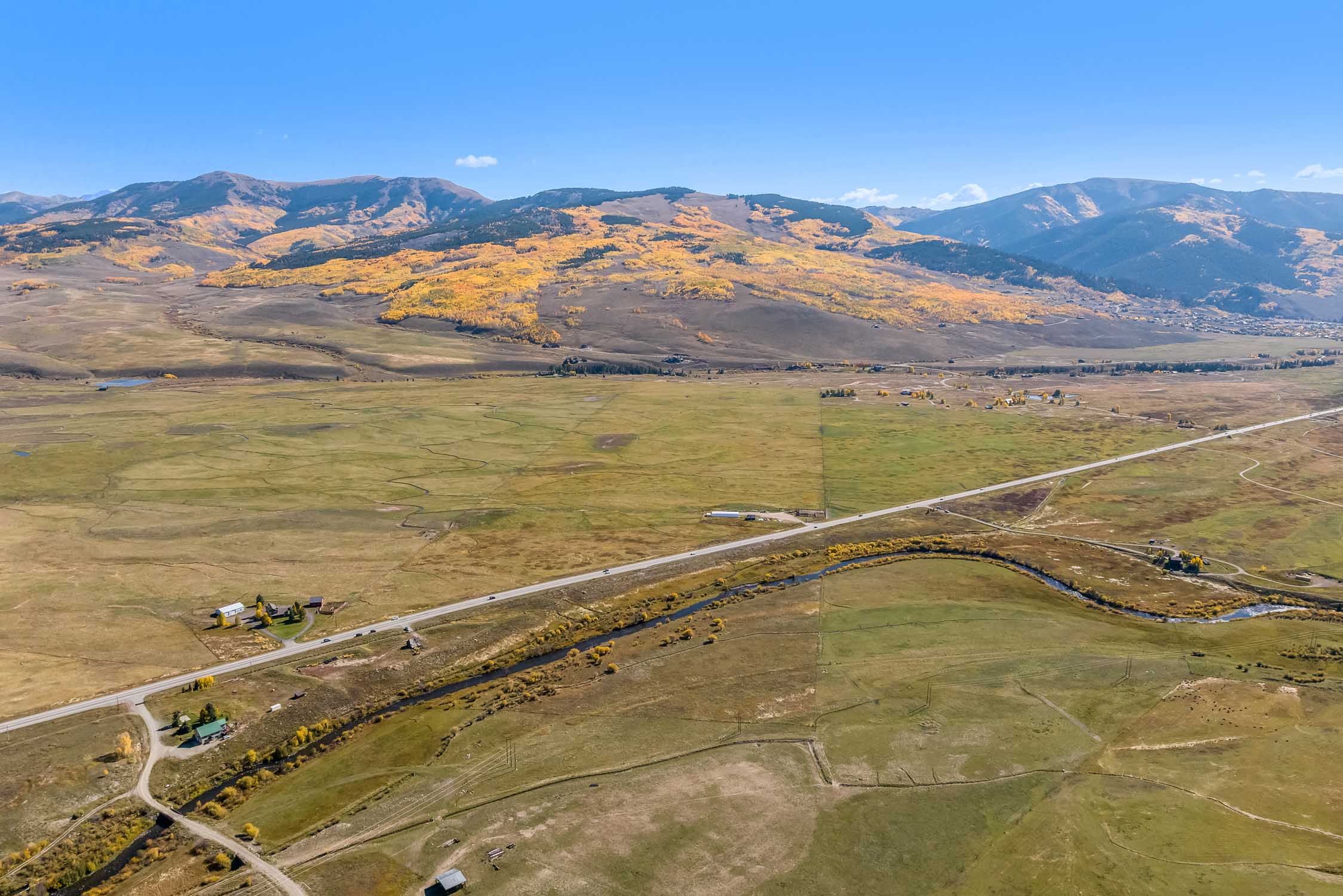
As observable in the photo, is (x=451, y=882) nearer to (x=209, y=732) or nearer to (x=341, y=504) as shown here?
(x=209, y=732)

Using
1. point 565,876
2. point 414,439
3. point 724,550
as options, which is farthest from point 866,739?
point 414,439

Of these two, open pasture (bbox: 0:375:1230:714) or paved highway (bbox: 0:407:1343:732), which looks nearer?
paved highway (bbox: 0:407:1343:732)

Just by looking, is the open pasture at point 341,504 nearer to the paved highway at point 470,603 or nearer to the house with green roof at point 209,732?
the paved highway at point 470,603

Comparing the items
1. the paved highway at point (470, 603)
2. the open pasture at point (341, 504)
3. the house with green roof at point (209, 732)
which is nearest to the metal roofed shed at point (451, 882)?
the house with green roof at point (209, 732)

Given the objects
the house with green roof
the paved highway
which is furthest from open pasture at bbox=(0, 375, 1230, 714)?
the house with green roof

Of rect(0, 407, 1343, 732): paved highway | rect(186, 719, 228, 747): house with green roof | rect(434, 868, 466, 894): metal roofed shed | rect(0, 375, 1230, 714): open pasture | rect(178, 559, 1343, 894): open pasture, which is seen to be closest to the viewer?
rect(434, 868, 466, 894): metal roofed shed

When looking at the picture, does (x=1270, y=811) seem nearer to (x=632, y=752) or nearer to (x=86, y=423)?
(x=632, y=752)

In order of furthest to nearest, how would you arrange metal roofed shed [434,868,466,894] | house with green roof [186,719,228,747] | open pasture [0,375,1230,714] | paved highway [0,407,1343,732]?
1. open pasture [0,375,1230,714]
2. paved highway [0,407,1343,732]
3. house with green roof [186,719,228,747]
4. metal roofed shed [434,868,466,894]

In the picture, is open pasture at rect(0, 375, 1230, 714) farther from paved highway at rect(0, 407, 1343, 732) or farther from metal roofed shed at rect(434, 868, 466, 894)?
metal roofed shed at rect(434, 868, 466, 894)
